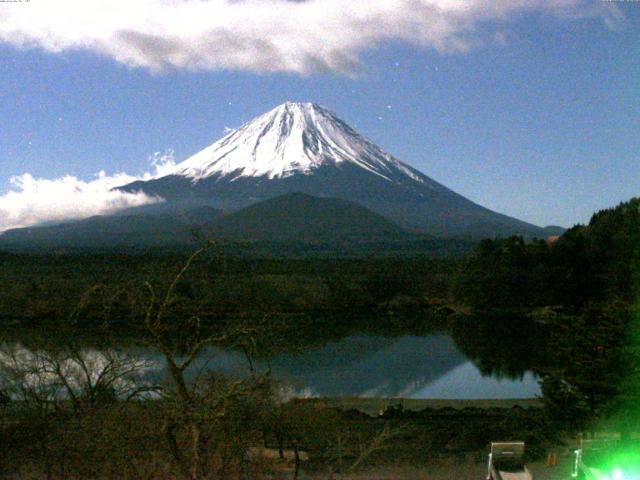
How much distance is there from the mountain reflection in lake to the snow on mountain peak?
120 meters

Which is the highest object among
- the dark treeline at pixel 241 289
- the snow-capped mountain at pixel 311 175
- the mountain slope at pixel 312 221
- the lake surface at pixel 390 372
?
the snow-capped mountain at pixel 311 175

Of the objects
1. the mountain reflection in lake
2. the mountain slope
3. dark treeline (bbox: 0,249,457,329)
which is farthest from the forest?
the mountain slope

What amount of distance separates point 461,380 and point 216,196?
116659 mm

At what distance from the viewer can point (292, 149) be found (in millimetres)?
153500

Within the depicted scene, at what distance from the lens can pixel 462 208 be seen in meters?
144

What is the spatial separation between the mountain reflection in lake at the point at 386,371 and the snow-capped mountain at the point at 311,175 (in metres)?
99.3

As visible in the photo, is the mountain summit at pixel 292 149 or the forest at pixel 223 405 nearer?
the forest at pixel 223 405

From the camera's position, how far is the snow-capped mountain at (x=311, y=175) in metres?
136

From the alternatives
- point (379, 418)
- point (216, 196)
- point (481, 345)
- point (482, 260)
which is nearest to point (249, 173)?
point (216, 196)

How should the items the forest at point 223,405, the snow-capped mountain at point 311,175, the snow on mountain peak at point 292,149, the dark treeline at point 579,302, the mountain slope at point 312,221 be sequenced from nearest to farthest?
1. the forest at point 223,405
2. the dark treeline at point 579,302
3. the mountain slope at point 312,221
4. the snow-capped mountain at point 311,175
5. the snow on mountain peak at point 292,149

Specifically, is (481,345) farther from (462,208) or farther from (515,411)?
(462,208)

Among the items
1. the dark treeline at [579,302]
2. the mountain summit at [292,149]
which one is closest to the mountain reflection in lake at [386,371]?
the dark treeline at [579,302]

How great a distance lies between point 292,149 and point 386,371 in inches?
5193

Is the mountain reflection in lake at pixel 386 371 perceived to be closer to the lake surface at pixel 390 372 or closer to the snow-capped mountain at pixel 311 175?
the lake surface at pixel 390 372
